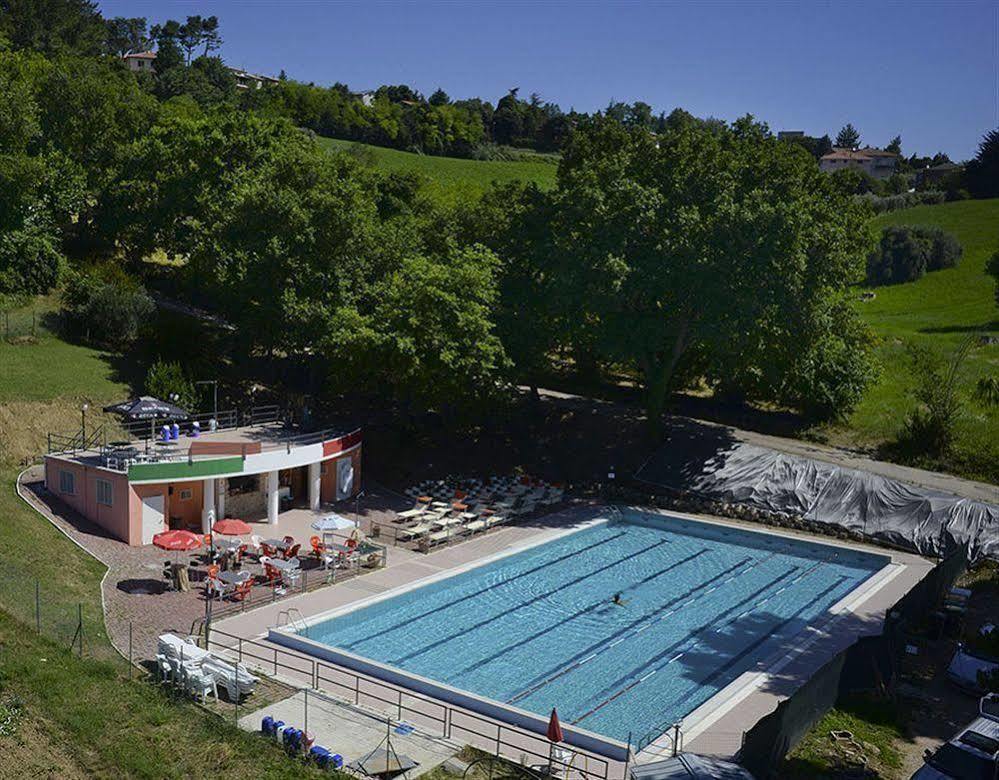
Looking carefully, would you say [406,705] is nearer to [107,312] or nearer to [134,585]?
[134,585]

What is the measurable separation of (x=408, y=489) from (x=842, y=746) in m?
21.8

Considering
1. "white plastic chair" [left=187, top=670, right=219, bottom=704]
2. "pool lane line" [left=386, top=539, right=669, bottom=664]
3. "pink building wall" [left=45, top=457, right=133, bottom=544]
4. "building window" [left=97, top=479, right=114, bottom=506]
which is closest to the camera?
"white plastic chair" [left=187, top=670, right=219, bottom=704]

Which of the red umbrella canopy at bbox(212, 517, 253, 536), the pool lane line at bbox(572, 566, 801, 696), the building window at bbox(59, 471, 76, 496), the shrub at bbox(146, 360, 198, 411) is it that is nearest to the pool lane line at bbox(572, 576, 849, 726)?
the pool lane line at bbox(572, 566, 801, 696)

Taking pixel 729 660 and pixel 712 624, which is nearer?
pixel 729 660

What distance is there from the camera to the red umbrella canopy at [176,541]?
28.1 metres

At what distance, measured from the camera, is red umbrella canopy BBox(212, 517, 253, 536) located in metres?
28.9

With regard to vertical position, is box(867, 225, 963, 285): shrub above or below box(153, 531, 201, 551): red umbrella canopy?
above

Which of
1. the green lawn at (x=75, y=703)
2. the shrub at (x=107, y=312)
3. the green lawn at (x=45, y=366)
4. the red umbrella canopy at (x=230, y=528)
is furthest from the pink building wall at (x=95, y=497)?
the shrub at (x=107, y=312)

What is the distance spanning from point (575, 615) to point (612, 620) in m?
1.04

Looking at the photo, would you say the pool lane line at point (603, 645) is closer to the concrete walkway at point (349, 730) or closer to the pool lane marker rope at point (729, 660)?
the pool lane marker rope at point (729, 660)

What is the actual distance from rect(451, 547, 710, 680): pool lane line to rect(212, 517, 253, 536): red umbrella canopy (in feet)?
28.9

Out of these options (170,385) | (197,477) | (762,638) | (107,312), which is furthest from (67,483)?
(762,638)

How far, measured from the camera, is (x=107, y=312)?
43281 mm

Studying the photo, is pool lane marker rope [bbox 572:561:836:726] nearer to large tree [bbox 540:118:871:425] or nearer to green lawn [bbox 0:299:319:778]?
green lawn [bbox 0:299:319:778]
